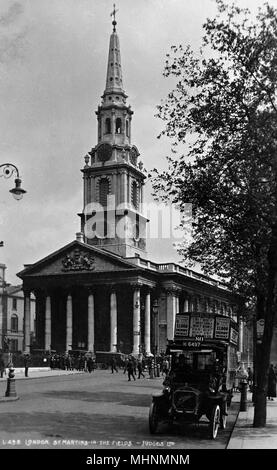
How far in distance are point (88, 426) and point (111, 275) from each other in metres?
56.0

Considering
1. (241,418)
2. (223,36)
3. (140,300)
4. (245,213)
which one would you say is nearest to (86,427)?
(241,418)

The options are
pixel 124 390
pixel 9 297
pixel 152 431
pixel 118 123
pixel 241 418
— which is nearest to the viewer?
pixel 152 431

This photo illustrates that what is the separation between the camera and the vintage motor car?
16562 millimetres

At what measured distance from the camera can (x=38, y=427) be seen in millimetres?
16812

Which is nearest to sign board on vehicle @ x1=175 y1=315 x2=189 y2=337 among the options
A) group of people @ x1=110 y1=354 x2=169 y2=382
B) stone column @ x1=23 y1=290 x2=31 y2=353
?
group of people @ x1=110 y1=354 x2=169 y2=382

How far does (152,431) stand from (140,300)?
58.3 m

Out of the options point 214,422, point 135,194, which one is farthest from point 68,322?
point 214,422

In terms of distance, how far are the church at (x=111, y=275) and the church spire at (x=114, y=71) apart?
0.42ft

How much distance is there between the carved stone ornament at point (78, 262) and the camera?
74.6 metres

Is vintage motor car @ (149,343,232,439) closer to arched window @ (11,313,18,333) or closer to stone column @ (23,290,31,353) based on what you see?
stone column @ (23,290,31,353)

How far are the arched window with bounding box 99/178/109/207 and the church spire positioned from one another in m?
11.2

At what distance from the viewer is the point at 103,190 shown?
83312 mm

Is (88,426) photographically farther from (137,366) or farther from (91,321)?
(91,321)
